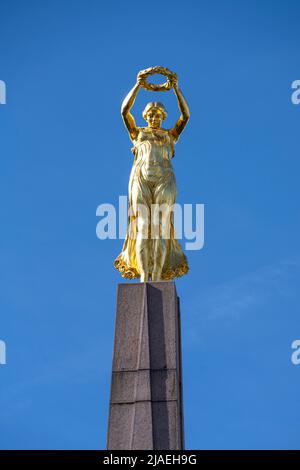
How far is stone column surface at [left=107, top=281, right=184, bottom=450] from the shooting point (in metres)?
19.9

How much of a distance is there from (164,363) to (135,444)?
1545 mm

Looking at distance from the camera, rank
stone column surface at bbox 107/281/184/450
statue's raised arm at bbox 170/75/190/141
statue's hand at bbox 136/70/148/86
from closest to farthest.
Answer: stone column surface at bbox 107/281/184/450 < statue's hand at bbox 136/70/148/86 < statue's raised arm at bbox 170/75/190/141

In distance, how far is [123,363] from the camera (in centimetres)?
2062

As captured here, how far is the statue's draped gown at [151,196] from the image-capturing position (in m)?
22.5

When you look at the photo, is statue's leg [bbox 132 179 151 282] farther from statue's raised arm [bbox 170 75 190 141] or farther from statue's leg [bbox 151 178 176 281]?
statue's raised arm [bbox 170 75 190 141]

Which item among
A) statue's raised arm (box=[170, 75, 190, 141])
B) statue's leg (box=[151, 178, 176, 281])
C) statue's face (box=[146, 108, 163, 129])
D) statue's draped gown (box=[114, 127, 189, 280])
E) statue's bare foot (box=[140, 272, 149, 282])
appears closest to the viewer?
statue's bare foot (box=[140, 272, 149, 282])

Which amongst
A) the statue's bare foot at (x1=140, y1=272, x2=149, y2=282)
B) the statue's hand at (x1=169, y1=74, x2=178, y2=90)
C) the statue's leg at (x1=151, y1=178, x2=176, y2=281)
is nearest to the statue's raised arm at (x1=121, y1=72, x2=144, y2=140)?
the statue's hand at (x1=169, y1=74, x2=178, y2=90)

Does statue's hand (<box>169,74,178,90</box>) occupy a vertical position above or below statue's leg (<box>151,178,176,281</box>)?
above

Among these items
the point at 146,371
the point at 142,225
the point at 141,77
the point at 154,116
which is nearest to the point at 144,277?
the point at 142,225

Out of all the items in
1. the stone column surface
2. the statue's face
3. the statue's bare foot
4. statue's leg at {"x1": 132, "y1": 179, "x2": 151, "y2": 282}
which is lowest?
the stone column surface

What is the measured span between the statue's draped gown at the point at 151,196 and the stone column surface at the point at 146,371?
3.47 feet

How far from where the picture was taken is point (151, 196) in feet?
74.4

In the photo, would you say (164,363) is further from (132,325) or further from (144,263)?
(144,263)

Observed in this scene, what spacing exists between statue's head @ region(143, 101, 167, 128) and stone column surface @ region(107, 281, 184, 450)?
3.77m
